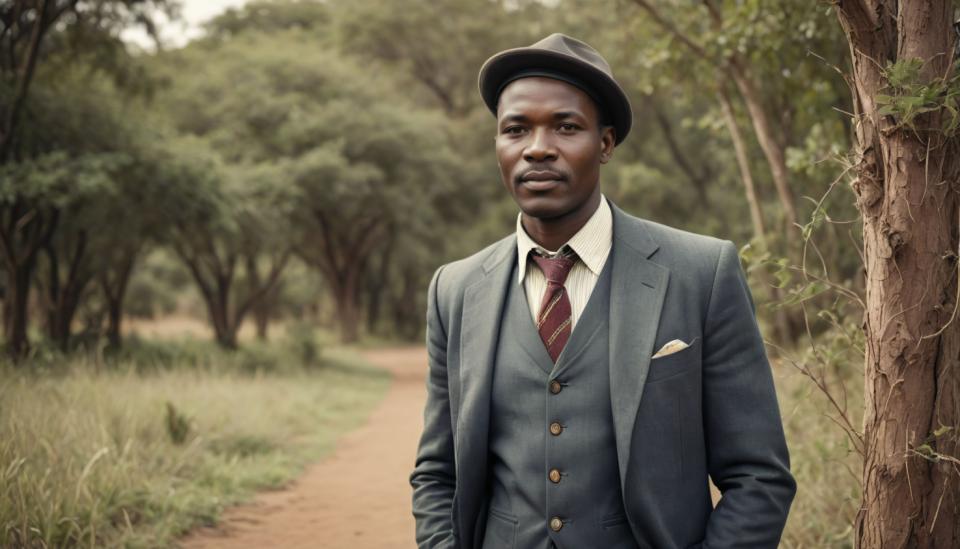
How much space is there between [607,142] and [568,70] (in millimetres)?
252

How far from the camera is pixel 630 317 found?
224 centimetres

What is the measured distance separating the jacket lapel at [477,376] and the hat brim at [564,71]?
0.50 meters

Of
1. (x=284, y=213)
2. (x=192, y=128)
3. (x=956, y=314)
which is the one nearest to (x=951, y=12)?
(x=956, y=314)

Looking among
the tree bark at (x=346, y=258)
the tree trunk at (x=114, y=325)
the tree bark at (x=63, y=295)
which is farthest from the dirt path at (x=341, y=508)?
the tree bark at (x=346, y=258)

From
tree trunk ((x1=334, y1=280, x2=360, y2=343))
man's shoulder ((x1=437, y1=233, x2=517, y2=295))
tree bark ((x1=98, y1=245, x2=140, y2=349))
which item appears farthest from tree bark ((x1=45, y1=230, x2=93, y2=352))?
man's shoulder ((x1=437, y1=233, x2=517, y2=295))

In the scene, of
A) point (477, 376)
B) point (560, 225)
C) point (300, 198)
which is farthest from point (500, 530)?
point (300, 198)

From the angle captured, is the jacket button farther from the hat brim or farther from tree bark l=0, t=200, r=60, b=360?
tree bark l=0, t=200, r=60, b=360

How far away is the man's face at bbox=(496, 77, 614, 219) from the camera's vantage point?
2305 mm

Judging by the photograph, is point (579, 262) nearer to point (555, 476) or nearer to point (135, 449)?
point (555, 476)

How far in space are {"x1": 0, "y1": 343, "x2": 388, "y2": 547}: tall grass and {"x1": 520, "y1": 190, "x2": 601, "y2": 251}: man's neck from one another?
3.91 m

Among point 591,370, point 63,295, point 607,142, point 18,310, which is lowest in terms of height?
point 18,310

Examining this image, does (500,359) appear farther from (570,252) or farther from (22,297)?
(22,297)

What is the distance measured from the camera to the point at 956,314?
9.20ft

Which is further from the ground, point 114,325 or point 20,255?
point 20,255
